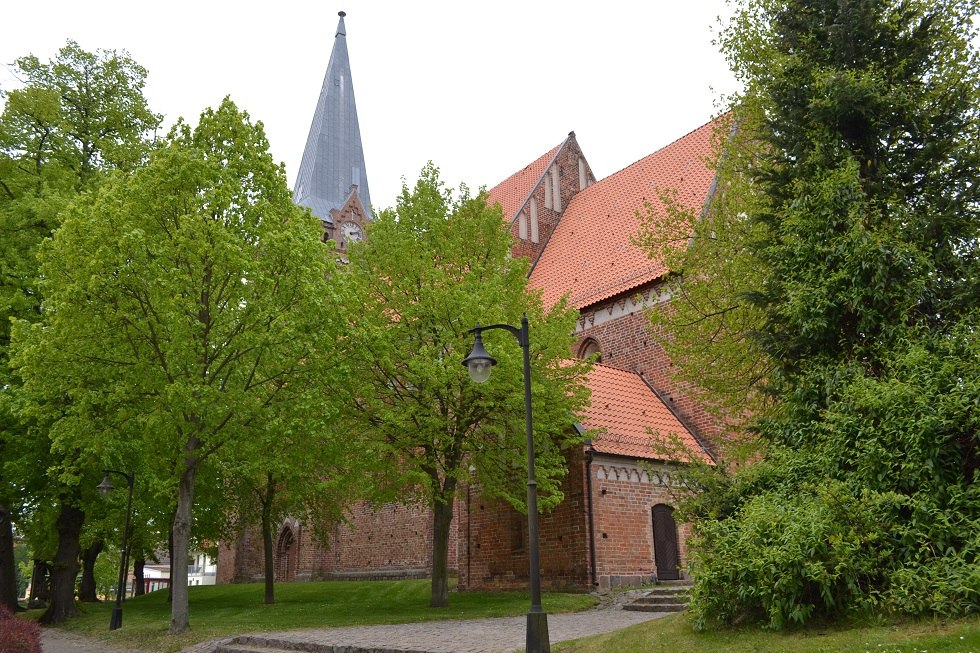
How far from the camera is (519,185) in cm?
3356

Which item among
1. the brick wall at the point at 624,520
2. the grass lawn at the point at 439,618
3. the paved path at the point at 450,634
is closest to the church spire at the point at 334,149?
the grass lawn at the point at 439,618

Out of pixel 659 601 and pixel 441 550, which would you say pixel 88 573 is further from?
pixel 659 601

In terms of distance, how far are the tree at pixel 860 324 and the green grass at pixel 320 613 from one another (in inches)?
283

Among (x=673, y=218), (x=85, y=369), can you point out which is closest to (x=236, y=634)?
(x=85, y=369)

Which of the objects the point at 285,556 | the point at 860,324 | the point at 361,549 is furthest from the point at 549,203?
the point at 860,324

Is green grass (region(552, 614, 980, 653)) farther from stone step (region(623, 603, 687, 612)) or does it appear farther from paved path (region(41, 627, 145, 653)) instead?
paved path (region(41, 627, 145, 653))

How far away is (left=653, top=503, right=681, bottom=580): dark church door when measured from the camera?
64.1ft

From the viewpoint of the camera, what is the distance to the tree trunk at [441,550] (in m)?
17.2

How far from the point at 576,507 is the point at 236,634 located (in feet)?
26.8

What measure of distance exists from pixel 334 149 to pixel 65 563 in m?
31.0

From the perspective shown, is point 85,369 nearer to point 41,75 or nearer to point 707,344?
point 41,75

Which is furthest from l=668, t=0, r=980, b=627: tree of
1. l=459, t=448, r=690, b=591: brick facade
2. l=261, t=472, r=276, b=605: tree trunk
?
l=261, t=472, r=276, b=605: tree trunk

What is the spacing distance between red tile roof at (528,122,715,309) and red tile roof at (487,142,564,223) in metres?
0.70

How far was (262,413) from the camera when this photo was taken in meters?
14.7
